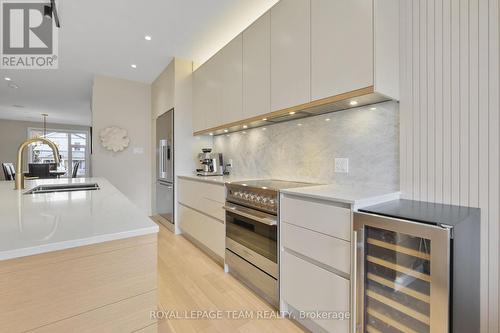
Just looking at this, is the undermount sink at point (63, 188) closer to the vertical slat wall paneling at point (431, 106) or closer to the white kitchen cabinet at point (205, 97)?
the white kitchen cabinet at point (205, 97)

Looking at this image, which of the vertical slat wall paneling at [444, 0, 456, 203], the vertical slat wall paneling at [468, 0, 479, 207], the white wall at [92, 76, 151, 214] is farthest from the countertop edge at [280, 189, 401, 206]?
the white wall at [92, 76, 151, 214]

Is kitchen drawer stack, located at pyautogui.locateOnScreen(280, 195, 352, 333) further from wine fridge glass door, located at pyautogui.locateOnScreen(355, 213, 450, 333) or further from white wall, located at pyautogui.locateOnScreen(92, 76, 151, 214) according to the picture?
white wall, located at pyautogui.locateOnScreen(92, 76, 151, 214)

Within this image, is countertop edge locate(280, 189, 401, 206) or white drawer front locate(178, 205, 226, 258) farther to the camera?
white drawer front locate(178, 205, 226, 258)

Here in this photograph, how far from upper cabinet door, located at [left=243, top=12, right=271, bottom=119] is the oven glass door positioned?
98cm

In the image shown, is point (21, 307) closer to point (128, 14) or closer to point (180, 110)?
point (128, 14)

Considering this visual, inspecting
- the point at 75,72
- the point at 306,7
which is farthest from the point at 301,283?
the point at 75,72

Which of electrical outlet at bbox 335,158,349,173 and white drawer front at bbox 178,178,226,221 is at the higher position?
electrical outlet at bbox 335,158,349,173

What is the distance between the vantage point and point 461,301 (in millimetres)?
991

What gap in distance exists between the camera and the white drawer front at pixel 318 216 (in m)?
1.23

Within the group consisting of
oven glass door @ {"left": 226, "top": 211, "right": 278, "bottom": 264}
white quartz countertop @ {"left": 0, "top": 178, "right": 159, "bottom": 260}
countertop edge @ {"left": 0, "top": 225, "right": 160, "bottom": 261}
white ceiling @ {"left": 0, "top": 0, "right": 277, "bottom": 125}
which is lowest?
oven glass door @ {"left": 226, "top": 211, "right": 278, "bottom": 264}

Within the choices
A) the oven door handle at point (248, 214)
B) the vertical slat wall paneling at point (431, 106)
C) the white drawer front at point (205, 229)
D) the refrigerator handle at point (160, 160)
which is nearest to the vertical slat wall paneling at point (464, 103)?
the vertical slat wall paneling at point (431, 106)

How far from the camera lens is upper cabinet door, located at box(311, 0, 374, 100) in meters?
1.34

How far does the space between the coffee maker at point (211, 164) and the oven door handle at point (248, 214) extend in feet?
3.65

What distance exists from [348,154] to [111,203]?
1.62 m
